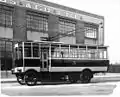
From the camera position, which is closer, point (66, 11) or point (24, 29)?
point (24, 29)

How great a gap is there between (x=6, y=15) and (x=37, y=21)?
5605 millimetres

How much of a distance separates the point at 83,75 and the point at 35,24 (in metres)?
16.4

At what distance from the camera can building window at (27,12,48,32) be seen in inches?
1431

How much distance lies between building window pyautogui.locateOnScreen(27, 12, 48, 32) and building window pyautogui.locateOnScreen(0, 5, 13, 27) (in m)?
3.10

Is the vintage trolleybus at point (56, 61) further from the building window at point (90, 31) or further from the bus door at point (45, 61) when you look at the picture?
the building window at point (90, 31)

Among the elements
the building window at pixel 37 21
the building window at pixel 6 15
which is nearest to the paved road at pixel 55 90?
the building window at pixel 6 15

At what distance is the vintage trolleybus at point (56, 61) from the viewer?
2031 cm

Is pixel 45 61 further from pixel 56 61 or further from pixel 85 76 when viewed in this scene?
pixel 85 76

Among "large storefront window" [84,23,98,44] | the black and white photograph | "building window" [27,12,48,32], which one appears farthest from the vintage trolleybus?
"large storefront window" [84,23,98,44]

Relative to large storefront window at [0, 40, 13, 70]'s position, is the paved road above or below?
below

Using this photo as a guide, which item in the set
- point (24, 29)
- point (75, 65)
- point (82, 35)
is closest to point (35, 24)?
point (24, 29)

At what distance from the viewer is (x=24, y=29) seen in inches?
1395

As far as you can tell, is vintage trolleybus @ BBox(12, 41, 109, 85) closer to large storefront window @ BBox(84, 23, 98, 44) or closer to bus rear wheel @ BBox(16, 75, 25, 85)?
bus rear wheel @ BBox(16, 75, 25, 85)

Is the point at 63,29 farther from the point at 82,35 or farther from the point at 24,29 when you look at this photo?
the point at 24,29
